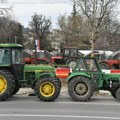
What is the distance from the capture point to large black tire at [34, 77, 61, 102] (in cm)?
1571

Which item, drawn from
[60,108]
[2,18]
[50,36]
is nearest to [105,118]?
[60,108]

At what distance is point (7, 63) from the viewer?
16.2 metres

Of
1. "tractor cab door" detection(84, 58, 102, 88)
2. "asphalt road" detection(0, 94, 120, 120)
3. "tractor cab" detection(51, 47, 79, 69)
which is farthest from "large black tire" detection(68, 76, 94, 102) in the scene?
"tractor cab" detection(51, 47, 79, 69)

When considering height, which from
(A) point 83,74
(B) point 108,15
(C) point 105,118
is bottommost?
(C) point 105,118

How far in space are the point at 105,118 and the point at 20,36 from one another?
96244mm

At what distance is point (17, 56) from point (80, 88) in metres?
3.07

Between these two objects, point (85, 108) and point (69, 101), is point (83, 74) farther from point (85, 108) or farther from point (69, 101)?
point (85, 108)

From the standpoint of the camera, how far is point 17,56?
649 inches

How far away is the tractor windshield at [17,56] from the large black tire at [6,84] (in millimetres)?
734

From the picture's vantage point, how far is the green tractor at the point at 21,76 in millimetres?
15750

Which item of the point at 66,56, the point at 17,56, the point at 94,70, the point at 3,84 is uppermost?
the point at 66,56

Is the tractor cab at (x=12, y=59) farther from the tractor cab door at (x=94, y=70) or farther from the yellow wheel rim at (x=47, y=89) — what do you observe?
the tractor cab door at (x=94, y=70)

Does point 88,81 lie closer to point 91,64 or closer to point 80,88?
point 80,88

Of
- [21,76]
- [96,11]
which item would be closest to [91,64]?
[21,76]
